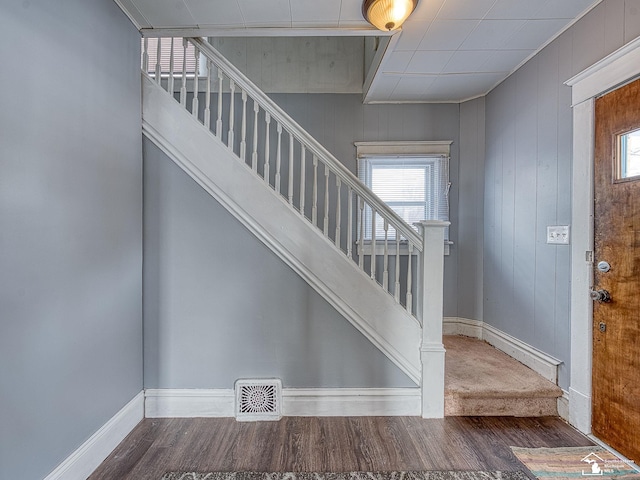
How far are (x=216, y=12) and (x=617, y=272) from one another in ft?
9.16

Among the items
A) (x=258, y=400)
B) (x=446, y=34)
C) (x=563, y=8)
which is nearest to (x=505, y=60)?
(x=563, y=8)

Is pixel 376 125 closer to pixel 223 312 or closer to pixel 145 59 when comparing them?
pixel 145 59

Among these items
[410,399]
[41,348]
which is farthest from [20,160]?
[410,399]

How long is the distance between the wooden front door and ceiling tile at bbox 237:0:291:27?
6.43 ft

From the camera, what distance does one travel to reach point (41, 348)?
51.0 inches

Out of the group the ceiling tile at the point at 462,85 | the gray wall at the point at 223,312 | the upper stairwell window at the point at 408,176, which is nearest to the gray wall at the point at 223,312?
the gray wall at the point at 223,312

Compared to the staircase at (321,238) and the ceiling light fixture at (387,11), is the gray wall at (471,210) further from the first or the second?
the ceiling light fixture at (387,11)

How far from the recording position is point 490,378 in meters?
2.24

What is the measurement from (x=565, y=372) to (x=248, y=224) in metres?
2.37

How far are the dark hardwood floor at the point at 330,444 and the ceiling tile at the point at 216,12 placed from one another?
259 cm

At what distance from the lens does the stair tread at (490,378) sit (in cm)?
208

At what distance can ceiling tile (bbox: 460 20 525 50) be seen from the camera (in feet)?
6.57

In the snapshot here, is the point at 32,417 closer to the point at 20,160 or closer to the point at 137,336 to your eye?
the point at 137,336

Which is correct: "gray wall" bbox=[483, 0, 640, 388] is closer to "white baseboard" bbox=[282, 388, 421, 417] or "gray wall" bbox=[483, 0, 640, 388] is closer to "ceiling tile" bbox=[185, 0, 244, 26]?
"white baseboard" bbox=[282, 388, 421, 417]
